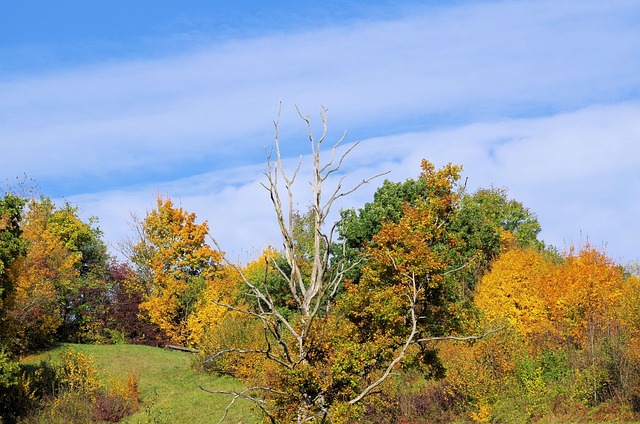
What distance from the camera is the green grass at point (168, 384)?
25.8 meters

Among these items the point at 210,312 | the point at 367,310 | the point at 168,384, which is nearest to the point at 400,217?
the point at 210,312

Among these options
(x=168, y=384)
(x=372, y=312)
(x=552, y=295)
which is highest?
(x=372, y=312)

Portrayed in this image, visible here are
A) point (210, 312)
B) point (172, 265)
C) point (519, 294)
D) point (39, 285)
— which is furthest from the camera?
point (172, 265)

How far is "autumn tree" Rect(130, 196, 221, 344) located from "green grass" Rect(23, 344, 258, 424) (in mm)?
3368

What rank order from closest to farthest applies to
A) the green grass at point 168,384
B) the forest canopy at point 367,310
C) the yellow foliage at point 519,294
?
1. the forest canopy at point 367,310
2. the green grass at point 168,384
3. the yellow foliage at point 519,294

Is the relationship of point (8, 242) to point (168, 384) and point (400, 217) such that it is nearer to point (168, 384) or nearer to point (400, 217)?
point (168, 384)

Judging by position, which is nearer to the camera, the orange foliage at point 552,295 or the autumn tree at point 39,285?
the orange foliage at point 552,295

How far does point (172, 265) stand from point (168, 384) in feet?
45.3

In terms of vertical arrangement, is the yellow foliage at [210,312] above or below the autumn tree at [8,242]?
below

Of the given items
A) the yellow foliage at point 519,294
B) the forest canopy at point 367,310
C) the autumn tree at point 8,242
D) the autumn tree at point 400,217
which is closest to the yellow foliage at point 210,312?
the forest canopy at point 367,310

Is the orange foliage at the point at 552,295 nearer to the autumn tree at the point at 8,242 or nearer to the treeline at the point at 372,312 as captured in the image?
the treeline at the point at 372,312

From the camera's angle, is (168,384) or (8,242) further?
(168,384)

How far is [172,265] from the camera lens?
1730 inches

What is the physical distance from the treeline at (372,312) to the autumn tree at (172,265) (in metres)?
0.10
